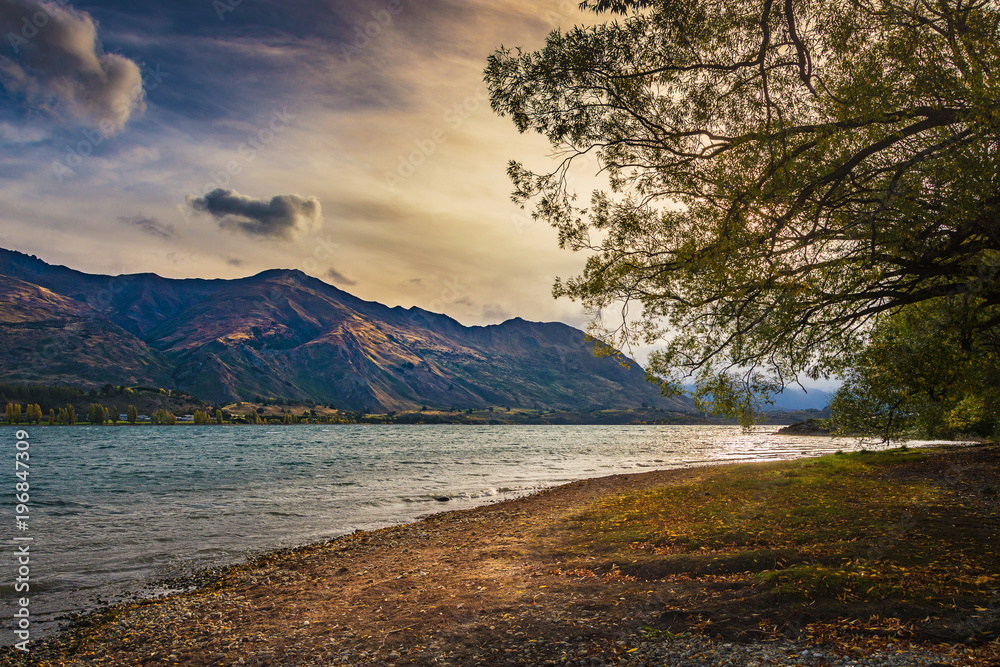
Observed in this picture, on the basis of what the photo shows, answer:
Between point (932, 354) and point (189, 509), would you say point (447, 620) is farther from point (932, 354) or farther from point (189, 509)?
point (189, 509)

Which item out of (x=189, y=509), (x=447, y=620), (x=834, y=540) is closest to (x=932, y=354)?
(x=834, y=540)

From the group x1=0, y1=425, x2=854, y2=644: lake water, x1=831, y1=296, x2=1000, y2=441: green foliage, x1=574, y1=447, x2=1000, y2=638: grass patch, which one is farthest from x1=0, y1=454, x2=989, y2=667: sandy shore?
x1=831, y1=296, x2=1000, y2=441: green foliage

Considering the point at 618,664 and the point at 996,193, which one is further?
the point at 996,193

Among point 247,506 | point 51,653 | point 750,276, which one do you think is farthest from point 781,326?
point 247,506

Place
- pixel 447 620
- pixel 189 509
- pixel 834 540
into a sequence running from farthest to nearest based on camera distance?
pixel 189 509
pixel 834 540
pixel 447 620

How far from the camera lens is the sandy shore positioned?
8984 millimetres

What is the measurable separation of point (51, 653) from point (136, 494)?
36.9 meters

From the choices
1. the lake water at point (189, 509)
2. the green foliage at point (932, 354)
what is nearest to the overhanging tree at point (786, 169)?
the green foliage at point (932, 354)

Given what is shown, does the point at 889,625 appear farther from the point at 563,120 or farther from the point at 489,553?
the point at 563,120

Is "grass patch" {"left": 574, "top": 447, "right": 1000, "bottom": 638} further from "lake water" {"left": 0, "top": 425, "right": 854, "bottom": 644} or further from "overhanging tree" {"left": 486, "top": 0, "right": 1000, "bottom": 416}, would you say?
"lake water" {"left": 0, "top": 425, "right": 854, "bottom": 644}

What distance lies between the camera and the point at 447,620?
11453 mm

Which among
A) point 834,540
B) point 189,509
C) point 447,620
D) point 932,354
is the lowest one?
point 189,509

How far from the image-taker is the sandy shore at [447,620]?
354 inches

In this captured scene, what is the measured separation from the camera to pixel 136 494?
42969mm
